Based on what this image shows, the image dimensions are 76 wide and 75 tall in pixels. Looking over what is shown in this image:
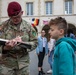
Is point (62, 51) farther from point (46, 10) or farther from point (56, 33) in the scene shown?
point (46, 10)

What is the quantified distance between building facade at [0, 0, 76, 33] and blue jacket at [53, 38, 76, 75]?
37.2 m

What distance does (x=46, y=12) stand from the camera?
42.1 m

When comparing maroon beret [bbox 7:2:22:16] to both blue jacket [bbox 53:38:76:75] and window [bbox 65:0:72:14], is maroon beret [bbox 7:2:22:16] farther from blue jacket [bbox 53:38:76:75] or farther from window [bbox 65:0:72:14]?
window [bbox 65:0:72:14]

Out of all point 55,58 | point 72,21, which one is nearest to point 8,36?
point 55,58

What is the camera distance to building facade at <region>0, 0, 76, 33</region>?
41188mm

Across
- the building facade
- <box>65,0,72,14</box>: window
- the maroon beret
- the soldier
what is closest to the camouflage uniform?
the soldier

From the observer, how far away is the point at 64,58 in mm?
3709

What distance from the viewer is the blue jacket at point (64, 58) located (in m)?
3.70

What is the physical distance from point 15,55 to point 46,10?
1472 inches

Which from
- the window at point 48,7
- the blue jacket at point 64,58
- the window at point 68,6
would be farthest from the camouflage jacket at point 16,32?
the window at point 48,7

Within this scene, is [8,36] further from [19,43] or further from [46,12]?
[46,12]

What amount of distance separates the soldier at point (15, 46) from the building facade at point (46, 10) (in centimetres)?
3600

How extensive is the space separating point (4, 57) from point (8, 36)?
12.2 inches

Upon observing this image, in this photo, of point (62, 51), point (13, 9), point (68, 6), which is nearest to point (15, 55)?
point (13, 9)
